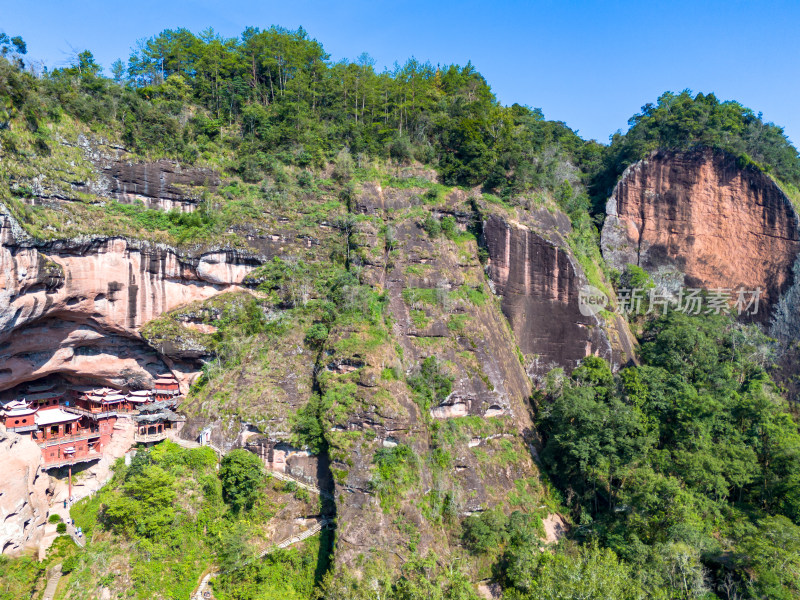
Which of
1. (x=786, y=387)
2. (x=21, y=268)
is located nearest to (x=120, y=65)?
(x=21, y=268)

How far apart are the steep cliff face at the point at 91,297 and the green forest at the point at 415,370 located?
164cm

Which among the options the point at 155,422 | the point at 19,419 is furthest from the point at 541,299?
the point at 19,419

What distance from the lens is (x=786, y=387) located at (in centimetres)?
3388

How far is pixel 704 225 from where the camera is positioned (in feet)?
128

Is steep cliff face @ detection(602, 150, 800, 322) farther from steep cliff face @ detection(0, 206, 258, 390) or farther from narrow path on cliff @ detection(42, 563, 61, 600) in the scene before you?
narrow path on cliff @ detection(42, 563, 61, 600)

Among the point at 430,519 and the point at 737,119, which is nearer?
the point at 430,519

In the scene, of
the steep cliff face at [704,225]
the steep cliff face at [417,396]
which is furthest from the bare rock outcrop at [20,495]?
the steep cliff face at [704,225]

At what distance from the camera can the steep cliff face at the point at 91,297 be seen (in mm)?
21755

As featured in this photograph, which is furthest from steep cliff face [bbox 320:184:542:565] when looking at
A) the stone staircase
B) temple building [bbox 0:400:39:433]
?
temple building [bbox 0:400:39:433]

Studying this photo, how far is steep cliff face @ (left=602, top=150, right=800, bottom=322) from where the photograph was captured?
36.9m

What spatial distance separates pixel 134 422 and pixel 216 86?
26047 mm

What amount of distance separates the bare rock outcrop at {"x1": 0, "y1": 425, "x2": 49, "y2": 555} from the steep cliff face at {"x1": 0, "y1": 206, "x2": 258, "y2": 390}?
16.6 ft

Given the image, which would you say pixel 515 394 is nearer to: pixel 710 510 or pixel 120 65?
pixel 710 510

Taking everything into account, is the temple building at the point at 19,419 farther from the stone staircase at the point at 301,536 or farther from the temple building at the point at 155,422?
the stone staircase at the point at 301,536
